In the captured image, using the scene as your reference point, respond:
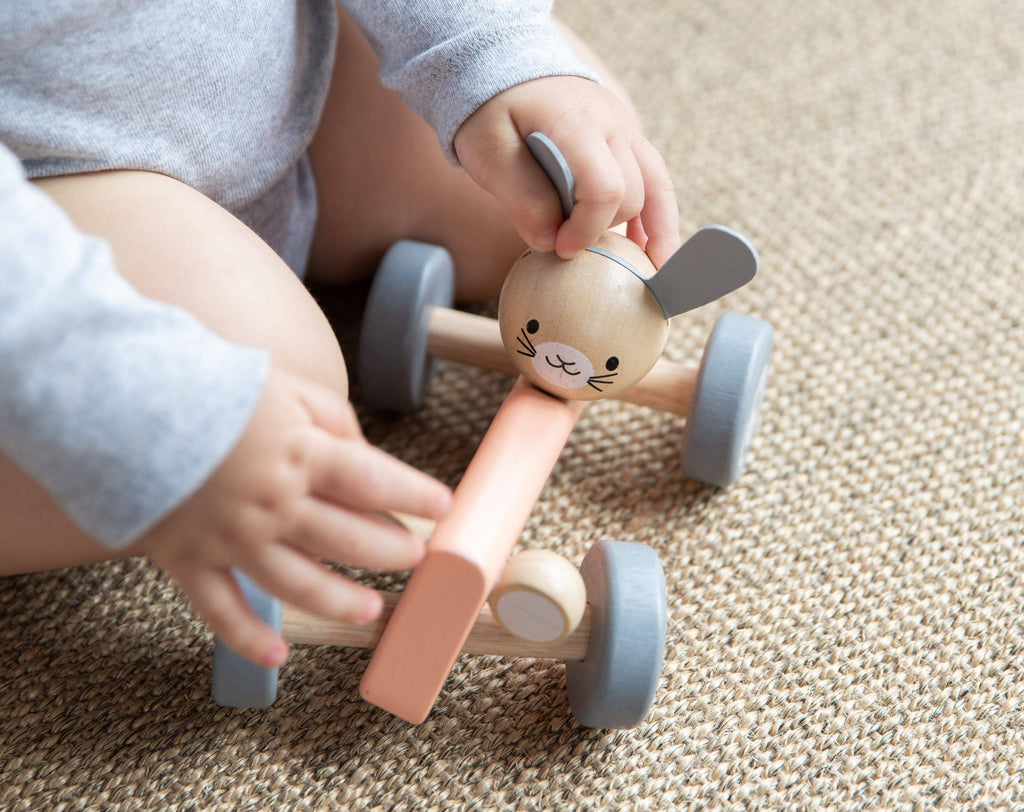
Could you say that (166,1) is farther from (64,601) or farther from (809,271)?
(809,271)

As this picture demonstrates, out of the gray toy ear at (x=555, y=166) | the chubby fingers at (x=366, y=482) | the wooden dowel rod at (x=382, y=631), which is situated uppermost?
the gray toy ear at (x=555, y=166)

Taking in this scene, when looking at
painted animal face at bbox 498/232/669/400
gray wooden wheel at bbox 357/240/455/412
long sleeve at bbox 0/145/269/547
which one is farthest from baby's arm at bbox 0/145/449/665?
gray wooden wheel at bbox 357/240/455/412

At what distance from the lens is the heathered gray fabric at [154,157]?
0.34 m

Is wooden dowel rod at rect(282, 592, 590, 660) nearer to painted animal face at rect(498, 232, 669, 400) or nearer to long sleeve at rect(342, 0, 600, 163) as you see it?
painted animal face at rect(498, 232, 669, 400)

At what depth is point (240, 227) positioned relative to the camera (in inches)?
19.1

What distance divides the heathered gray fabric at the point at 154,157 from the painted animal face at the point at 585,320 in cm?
11

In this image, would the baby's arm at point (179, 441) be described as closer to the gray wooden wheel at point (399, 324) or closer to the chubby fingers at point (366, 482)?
the chubby fingers at point (366, 482)

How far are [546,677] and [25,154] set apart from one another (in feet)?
1.19

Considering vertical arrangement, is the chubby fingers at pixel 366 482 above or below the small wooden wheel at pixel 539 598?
above

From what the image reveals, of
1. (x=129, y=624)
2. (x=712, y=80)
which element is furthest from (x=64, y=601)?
(x=712, y=80)

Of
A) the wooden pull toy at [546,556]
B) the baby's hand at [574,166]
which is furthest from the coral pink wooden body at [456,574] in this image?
the baby's hand at [574,166]

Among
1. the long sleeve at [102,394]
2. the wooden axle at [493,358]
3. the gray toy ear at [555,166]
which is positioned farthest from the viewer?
the wooden axle at [493,358]

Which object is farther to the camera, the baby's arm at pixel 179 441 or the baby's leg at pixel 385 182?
the baby's leg at pixel 385 182

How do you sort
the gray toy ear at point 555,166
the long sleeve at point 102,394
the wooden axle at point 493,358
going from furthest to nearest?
the wooden axle at point 493,358 < the gray toy ear at point 555,166 < the long sleeve at point 102,394
